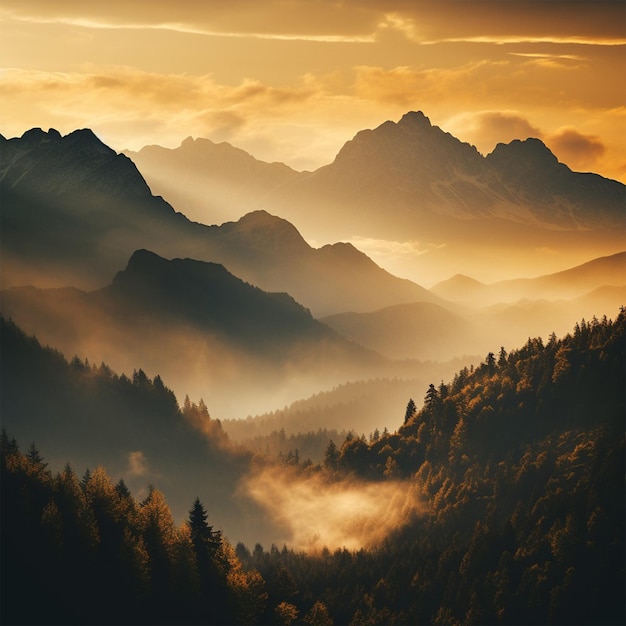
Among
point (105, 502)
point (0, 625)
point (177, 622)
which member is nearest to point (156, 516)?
point (105, 502)

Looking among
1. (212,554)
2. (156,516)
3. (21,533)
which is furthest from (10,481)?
(212,554)

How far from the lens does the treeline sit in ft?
548

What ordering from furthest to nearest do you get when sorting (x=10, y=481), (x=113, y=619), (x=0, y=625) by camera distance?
(x=10, y=481) → (x=113, y=619) → (x=0, y=625)

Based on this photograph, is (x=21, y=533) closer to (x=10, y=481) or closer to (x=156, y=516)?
(x=10, y=481)

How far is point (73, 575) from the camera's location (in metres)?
170

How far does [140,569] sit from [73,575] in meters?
11.5

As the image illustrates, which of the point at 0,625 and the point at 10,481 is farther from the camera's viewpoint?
the point at 10,481

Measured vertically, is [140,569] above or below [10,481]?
below

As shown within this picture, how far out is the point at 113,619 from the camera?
16800 cm

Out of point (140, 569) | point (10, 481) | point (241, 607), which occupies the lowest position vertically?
point (241, 607)

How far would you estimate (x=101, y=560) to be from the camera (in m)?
174

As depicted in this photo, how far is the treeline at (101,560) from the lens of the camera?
16712 cm

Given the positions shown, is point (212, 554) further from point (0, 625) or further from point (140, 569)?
point (0, 625)

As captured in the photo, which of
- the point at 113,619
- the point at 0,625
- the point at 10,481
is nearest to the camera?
the point at 0,625
